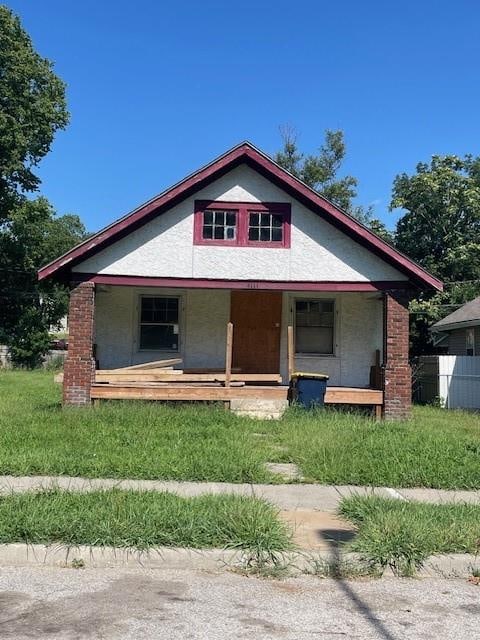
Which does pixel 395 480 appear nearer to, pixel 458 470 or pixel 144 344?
pixel 458 470

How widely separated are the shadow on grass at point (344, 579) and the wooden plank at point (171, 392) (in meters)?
7.55

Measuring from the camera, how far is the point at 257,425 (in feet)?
39.0

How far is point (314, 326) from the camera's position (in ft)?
52.2

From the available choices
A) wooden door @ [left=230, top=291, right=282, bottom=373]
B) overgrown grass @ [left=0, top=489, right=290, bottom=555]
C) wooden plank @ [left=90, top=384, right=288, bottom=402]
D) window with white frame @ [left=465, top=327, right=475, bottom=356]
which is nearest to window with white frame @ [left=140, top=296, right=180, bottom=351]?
wooden door @ [left=230, top=291, right=282, bottom=373]

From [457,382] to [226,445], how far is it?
11132 millimetres

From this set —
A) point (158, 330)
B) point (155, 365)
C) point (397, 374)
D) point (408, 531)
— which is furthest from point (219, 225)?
point (408, 531)

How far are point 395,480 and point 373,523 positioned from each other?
2.10 metres

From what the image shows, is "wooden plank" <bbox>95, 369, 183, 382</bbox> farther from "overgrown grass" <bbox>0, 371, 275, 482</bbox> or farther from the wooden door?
the wooden door

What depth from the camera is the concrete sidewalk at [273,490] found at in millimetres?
7195

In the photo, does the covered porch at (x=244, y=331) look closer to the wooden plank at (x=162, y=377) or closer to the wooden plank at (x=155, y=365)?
the wooden plank at (x=155, y=365)

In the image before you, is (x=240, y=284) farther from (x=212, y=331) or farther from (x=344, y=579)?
(x=344, y=579)

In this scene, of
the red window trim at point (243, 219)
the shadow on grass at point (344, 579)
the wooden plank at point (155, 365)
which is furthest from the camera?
the wooden plank at point (155, 365)

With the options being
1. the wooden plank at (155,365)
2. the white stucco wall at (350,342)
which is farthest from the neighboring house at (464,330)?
the wooden plank at (155,365)

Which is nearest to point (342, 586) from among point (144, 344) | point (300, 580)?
point (300, 580)
